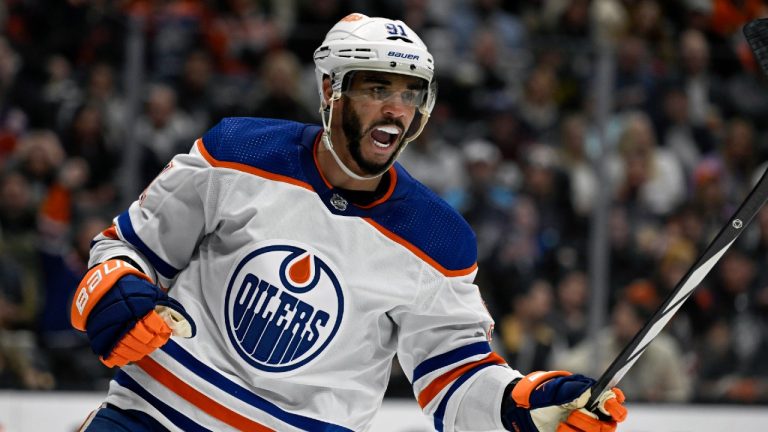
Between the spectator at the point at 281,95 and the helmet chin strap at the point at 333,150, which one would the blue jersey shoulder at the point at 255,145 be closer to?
the helmet chin strap at the point at 333,150

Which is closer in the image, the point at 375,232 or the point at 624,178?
the point at 375,232

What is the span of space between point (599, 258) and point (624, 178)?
0.43 metres

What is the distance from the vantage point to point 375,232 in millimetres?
2893

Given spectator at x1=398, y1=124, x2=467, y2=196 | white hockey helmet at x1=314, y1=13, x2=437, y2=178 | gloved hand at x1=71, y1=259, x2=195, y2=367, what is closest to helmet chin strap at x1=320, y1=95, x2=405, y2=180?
white hockey helmet at x1=314, y1=13, x2=437, y2=178

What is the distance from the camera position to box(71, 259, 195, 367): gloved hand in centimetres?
259

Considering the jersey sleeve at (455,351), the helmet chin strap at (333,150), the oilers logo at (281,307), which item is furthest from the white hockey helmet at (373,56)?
the jersey sleeve at (455,351)

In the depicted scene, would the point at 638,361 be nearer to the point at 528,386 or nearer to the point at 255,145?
the point at 528,386

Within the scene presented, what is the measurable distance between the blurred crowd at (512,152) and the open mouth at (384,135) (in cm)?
271

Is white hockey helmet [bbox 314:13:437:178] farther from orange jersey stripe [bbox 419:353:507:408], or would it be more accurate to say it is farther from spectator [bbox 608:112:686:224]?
spectator [bbox 608:112:686:224]

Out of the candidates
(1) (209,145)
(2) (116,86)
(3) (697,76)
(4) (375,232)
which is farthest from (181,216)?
(3) (697,76)

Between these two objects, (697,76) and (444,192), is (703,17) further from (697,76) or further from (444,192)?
(444,192)

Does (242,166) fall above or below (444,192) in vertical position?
above

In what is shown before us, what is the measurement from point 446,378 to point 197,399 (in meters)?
0.62

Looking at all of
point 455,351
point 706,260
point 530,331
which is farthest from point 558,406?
point 530,331
